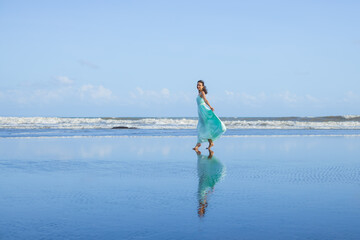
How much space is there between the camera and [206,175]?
7035 mm

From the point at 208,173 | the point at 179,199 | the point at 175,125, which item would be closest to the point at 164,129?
the point at 175,125

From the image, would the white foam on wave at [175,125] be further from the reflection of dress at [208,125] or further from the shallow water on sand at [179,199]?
the shallow water on sand at [179,199]

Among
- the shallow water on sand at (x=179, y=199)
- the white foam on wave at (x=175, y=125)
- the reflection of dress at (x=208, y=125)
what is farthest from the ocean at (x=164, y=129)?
the shallow water on sand at (x=179, y=199)

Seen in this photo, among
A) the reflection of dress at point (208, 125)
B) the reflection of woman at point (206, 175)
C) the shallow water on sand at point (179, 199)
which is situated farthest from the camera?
the reflection of dress at point (208, 125)

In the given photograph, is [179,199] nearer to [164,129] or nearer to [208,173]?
[208,173]

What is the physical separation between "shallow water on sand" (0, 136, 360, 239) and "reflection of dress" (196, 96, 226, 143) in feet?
9.78

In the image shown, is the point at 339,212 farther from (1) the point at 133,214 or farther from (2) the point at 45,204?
(2) the point at 45,204

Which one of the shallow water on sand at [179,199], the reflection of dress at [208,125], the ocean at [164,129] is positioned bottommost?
the shallow water on sand at [179,199]

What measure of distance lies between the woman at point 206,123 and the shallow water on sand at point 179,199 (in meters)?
2.98

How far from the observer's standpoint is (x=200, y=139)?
12.3 m

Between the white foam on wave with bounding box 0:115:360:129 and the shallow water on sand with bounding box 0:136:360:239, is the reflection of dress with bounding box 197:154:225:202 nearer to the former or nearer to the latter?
the shallow water on sand with bounding box 0:136:360:239

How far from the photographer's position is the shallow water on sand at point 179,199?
372cm

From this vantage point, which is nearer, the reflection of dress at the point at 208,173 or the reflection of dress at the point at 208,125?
the reflection of dress at the point at 208,173

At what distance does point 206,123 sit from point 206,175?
5.41 metres
